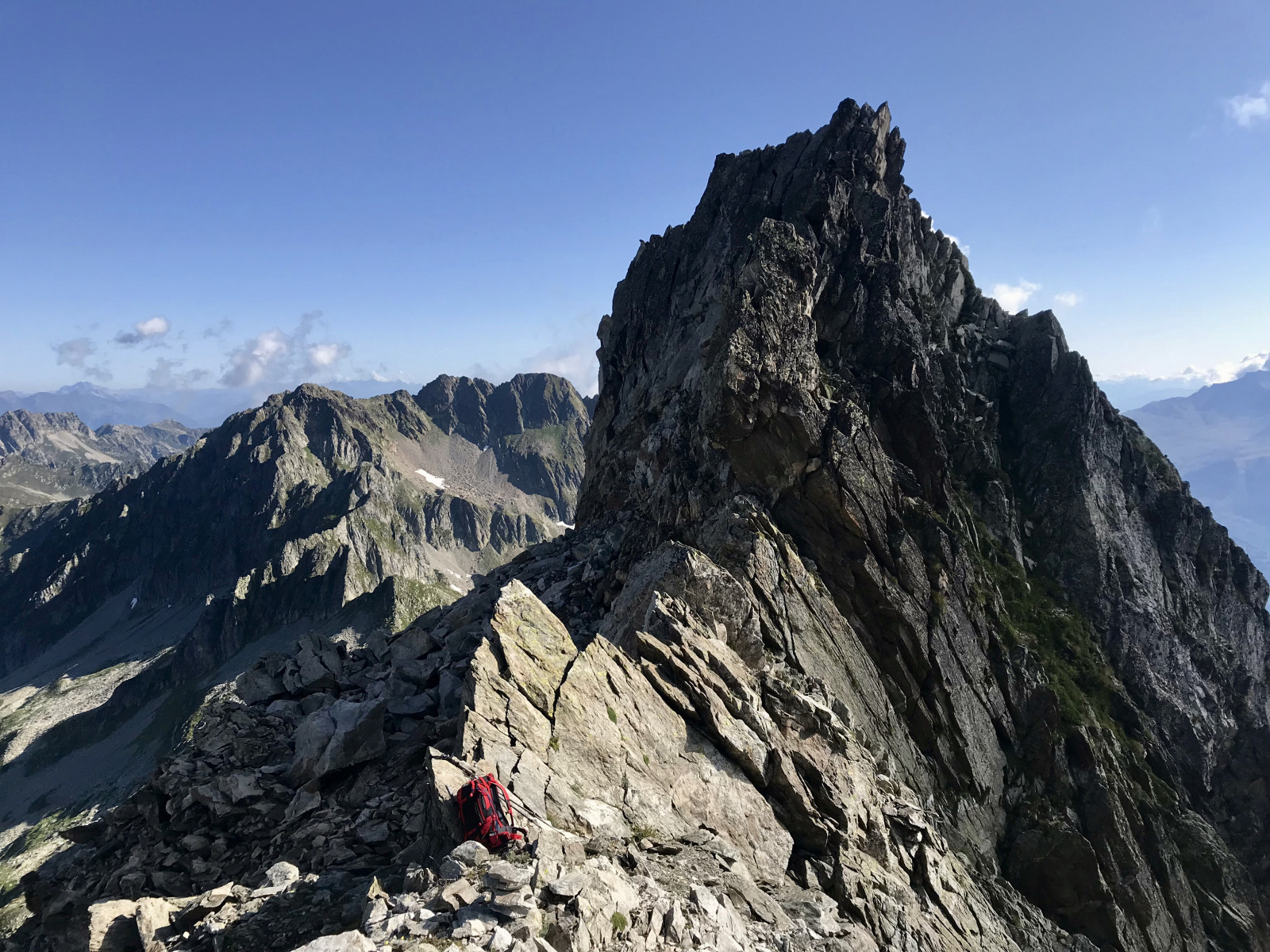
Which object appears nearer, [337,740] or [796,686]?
[337,740]

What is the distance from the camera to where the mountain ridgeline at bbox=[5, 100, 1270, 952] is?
17672mm

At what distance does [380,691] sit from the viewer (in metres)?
28.8

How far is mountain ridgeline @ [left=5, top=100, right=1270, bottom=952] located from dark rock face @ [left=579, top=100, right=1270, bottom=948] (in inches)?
12.2

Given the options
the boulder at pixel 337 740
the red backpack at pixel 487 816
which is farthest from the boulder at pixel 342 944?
the boulder at pixel 337 740

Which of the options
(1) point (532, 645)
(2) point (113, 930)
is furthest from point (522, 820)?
(2) point (113, 930)

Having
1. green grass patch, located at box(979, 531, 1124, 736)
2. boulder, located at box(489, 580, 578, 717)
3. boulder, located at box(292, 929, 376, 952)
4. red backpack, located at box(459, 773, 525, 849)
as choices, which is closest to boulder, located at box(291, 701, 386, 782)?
boulder, located at box(489, 580, 578, 717)

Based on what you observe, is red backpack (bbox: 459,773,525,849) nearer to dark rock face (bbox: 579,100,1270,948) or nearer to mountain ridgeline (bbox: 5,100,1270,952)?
mountain ridgeline (bbox: 5,100,1270,952)

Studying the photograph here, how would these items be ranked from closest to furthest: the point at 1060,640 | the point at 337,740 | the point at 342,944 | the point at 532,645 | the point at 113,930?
the point at 342,944 → the point at 113,930 → the point at 337,740 → the point at 532,645 → the point at 1060,640

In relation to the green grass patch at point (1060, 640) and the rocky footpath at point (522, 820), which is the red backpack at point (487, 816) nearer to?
the rocky footpath at point (522, 820)

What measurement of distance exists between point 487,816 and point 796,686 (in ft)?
66.7

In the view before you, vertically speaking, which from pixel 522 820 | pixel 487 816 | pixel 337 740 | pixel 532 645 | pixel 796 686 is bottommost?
pixel 796 686

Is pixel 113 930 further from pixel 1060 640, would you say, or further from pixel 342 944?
pixel 1060 640

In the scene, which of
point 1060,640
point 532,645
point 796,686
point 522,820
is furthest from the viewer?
point 1060,640

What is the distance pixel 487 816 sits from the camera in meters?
14.9
